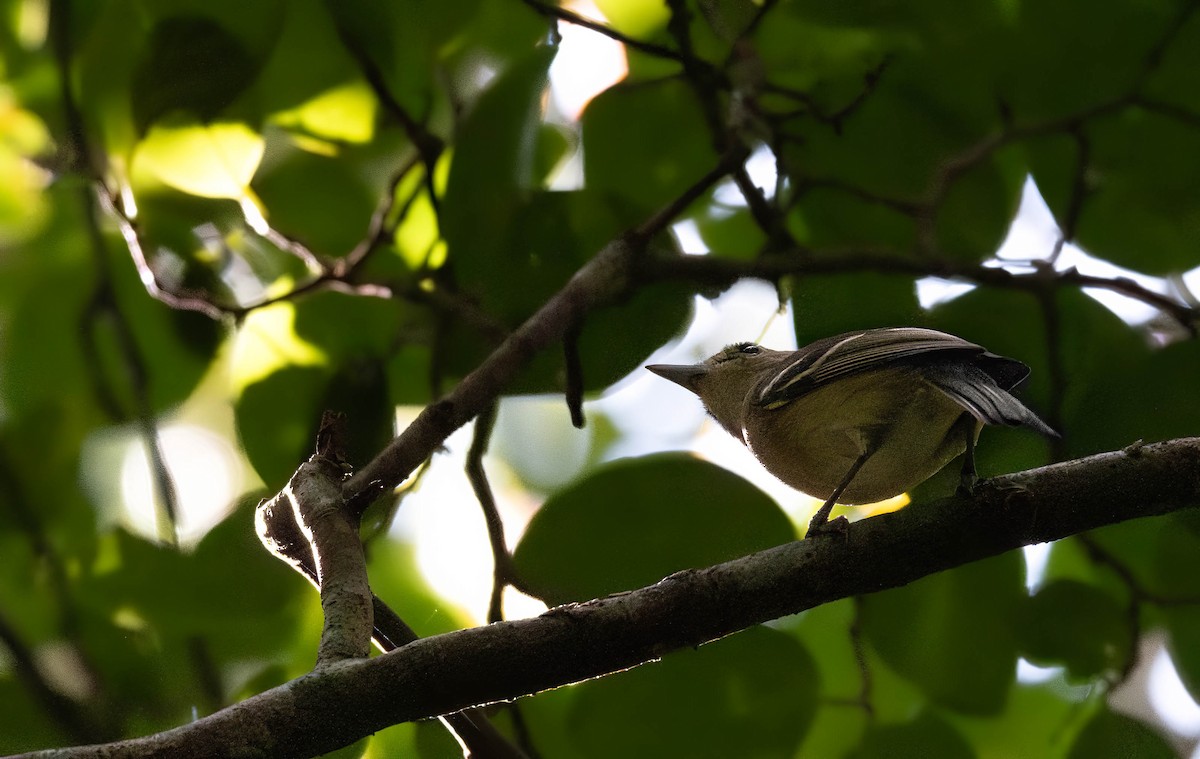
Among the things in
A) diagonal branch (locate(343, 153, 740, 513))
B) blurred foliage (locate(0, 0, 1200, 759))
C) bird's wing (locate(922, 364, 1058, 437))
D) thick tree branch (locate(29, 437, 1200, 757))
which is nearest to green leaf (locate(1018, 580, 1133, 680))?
blurred foliage (locate(0, 0, 1200, 759))

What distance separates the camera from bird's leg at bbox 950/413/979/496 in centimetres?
163

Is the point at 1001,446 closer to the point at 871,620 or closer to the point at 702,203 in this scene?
the point at 871,620

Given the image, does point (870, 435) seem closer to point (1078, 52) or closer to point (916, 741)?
point (916, 741)

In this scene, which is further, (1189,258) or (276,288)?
(276,288)

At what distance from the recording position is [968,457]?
1848 mm

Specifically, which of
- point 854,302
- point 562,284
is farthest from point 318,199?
point 854,302

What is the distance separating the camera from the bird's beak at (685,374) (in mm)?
2779

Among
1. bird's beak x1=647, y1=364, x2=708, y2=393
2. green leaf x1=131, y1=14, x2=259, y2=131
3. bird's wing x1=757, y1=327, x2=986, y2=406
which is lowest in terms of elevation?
bird's wing x1=757, y1=327, x2=986, y2=406

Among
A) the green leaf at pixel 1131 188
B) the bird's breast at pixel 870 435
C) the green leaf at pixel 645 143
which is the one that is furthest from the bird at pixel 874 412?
the green leaf at pixel 645 143

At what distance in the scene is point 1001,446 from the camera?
2.31m

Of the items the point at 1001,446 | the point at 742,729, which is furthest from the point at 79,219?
the point at 1001,446

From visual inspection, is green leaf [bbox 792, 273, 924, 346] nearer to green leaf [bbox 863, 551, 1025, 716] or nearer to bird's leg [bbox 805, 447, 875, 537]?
bird's leg [bbox 805, 447, 875, 537]

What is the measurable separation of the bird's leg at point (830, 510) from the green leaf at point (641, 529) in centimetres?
21

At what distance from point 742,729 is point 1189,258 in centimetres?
150
